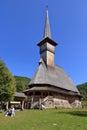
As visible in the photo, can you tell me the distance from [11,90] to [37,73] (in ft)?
37.3

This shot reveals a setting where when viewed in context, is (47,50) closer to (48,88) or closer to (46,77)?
(46,77)

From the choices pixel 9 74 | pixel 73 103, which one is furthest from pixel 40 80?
pixel 73 103

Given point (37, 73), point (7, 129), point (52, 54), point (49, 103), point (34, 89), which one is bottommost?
point (7, 129)

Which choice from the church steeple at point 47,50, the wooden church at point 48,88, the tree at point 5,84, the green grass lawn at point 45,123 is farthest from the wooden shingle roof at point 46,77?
the green grass lawn at point 45,123

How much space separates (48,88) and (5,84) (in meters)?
10.7

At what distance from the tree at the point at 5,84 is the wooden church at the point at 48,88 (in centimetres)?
735

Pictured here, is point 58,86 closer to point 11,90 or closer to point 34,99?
point 34,99

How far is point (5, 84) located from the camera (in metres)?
29.5

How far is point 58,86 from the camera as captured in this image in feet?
131

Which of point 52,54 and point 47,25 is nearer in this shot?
point 52,54

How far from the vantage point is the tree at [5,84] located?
28.7m

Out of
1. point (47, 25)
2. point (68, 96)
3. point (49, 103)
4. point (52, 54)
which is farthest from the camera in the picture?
point (47, 25)

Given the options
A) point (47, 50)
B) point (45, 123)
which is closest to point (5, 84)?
point (45, 123)

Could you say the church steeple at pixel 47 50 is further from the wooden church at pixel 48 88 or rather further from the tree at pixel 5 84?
the tree at pixel 5 84
